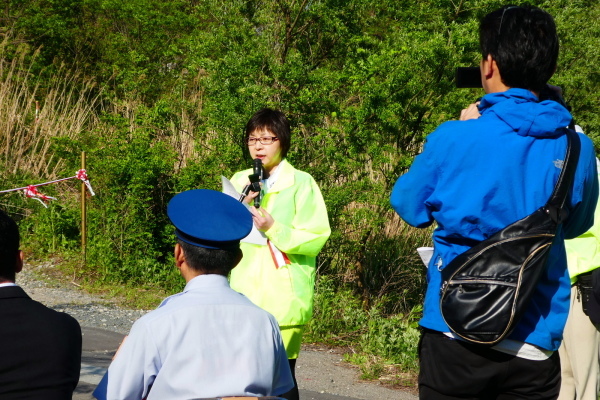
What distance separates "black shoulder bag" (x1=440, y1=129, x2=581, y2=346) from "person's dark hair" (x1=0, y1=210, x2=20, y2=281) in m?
1.55

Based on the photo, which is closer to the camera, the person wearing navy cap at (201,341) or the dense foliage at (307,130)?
the person wearing navy cap at (201,341)

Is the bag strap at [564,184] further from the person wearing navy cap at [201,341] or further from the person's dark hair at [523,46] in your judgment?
the person wearing navy cap at [201,341]

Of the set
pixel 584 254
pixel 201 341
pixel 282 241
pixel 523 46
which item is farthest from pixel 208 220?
pixel 584 254

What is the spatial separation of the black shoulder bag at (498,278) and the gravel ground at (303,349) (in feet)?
12.6

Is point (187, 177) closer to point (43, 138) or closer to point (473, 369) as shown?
point (43, 138)

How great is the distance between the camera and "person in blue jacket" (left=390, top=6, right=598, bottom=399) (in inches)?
114

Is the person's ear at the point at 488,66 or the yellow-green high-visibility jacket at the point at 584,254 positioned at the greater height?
the person's ear at the point at 488,66

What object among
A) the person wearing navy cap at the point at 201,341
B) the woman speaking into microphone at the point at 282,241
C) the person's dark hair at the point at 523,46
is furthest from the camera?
the woman speaking into microphone at the point at 282,241

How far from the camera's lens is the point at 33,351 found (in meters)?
2.90

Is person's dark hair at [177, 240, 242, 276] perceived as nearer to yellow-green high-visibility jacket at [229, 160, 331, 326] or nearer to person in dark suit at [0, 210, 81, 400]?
person in dark suit at [0, 210, 81, 400]

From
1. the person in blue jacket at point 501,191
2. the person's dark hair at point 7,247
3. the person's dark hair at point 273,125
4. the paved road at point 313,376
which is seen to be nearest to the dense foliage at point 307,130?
the paved road at point 313,376

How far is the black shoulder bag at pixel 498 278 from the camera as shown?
2789 mm

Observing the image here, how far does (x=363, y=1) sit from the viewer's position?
387 inches

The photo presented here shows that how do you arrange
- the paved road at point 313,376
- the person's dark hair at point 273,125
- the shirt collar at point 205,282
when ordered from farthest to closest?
1. the paved road at point 313,376
2. the person's dark hair at point 273,125
3. the shirt collar at point 205,282
